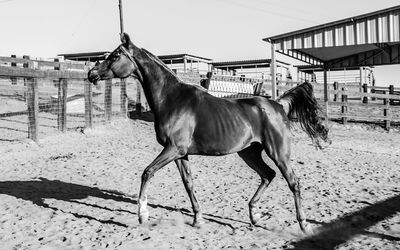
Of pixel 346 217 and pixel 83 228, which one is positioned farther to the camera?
pixel 346 217

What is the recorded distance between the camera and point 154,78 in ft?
17.0

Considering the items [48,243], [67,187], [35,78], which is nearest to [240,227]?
[48,243]

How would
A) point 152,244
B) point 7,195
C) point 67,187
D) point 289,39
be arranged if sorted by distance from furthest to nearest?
point 289,39, point 67,187, point 7,195, point 152,244

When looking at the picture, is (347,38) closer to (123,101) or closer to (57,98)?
(123,101)

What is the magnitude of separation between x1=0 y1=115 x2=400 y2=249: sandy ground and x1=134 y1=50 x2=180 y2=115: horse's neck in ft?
4.94

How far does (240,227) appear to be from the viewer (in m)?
5.00

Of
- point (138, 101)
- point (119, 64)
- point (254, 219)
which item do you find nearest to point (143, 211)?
point (254, 219)

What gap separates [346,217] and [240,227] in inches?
55.1

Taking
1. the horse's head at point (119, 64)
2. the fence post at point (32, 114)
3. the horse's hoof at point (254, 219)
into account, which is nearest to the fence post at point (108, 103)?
the fence post at point (32, 114)

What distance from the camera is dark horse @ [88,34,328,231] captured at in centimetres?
486

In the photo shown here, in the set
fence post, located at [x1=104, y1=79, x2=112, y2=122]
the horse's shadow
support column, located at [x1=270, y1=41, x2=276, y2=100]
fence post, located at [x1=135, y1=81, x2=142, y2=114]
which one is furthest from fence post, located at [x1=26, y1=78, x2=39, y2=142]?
support column, located at [x1=270, y1=41, x2=276, y2=100]

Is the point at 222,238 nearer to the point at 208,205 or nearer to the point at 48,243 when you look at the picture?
the point at 208,205

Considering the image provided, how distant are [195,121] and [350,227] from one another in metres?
2.16

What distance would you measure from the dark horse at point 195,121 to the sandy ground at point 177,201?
1.27ft
